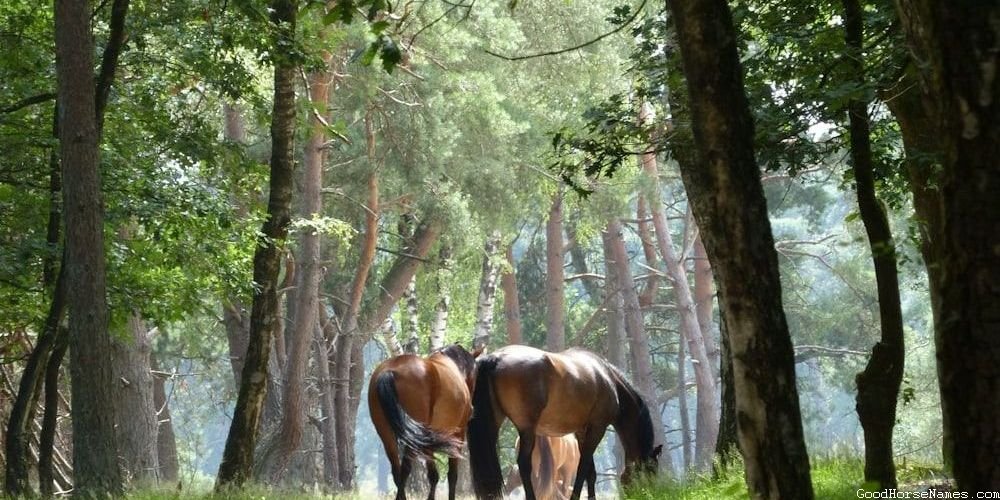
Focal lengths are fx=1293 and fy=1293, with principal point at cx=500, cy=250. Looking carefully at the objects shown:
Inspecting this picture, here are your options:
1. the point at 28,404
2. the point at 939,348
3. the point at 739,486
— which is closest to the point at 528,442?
the point at 28,404

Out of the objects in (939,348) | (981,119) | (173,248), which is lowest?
(939,348)

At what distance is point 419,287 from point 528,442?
22.4 metres

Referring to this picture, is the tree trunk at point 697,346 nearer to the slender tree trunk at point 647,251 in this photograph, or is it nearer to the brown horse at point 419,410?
the slender tree trunk at point 647,251

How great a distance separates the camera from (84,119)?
1080cm

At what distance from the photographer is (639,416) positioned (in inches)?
632

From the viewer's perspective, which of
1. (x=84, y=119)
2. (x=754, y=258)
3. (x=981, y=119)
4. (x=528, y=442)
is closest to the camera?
(x=981, y=119)

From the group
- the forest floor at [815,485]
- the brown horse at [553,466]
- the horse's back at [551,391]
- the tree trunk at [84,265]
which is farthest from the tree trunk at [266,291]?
the brown horse at [553,466]

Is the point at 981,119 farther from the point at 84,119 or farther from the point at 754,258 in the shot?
the point at 84,119

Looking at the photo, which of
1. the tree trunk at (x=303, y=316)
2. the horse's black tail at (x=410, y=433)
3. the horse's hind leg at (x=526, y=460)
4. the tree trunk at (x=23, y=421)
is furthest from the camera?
the tree trunk at (x=303, y=316)

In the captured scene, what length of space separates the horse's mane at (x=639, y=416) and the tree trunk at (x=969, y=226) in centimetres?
1190

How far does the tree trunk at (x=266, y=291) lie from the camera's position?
46.6 ft

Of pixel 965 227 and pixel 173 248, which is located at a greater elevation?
pixel 173 248

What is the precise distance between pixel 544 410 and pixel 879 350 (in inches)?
308

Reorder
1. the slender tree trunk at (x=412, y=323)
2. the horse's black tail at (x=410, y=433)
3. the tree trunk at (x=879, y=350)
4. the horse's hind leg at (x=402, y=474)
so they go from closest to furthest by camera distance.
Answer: the tree trunk at (x=879, y=350) < the horse's black tail at (x=410, y=433) < the horse's hind leg at (x=402, y=474) < the slender tree trunk at (x=412, y=323)
